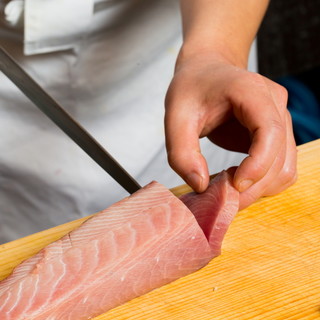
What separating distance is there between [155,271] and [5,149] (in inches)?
33.1

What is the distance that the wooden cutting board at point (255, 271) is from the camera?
107cm

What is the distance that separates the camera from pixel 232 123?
1347 millimetres

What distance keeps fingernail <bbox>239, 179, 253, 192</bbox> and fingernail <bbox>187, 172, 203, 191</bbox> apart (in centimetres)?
8

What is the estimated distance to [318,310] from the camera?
1050mm

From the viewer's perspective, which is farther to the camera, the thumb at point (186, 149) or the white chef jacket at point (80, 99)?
the white chef jacket at point (80, 99)

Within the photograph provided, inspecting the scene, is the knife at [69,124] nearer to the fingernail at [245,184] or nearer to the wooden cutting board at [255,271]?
the wooden cutting board at [255,271]

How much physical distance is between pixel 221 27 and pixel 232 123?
11.3 inches

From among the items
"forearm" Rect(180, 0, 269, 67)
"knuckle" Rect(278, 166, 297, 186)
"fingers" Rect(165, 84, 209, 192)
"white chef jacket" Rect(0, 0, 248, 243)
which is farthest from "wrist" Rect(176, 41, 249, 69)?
"white chef jacket" Rect(0, 0, 248, 243)

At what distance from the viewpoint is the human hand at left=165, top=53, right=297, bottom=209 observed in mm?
1179

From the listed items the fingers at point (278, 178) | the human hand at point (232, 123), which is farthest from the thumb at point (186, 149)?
the fingers at point (278, 178)

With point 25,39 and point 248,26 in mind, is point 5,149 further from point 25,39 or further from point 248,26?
point 248,26

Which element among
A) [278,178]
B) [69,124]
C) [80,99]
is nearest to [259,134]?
[278,178]

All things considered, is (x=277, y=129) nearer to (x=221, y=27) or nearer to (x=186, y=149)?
(x=186, y=149)

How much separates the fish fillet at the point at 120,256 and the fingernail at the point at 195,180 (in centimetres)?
3
